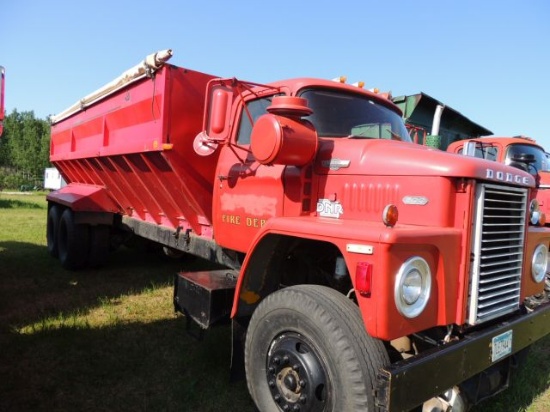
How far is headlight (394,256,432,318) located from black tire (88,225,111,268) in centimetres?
588

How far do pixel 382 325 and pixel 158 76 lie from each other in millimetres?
3393

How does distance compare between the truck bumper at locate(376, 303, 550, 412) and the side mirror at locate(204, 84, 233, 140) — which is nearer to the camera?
the truck bumper at locate(376, 303, 550, 412)

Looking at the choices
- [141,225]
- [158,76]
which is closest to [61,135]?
[141,225]

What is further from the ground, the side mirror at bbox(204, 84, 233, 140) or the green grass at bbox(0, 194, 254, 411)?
the side mirror at bbox(204, 84, 233, 140)

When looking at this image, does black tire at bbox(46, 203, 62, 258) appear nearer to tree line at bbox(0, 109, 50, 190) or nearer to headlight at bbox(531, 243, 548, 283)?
headlight at bbox(531, 243, 548, 283)

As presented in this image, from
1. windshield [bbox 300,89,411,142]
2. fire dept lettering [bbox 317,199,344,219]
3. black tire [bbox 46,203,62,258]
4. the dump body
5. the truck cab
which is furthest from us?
black tire [bbox 46,203,62,258]

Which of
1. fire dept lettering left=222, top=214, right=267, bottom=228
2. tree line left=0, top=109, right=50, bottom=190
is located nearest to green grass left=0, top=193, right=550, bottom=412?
fire dept lettering left=222, top=214, right=267, bottom=228

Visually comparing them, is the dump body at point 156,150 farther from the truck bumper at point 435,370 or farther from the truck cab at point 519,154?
the truck cab at point 519,154

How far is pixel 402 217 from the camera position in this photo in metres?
2.55

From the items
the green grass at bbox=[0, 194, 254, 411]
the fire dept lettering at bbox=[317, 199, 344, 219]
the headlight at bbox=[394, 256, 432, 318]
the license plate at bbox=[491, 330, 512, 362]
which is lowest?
the green grass at bbox=[0, 194, 254, 411]

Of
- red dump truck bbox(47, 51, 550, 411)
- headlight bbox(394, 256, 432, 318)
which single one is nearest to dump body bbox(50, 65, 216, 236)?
red dump truck bbox(47, 51, 550, 411)

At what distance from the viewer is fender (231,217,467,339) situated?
2.06 m

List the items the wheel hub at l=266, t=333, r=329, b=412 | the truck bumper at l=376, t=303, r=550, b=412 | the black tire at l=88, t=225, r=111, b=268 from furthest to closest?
the black tire at l=88, t=225, r=111, b=268 < the wheel hub at l=266, t=333, r=329, b=412 < the truck bumper at l=376, t=303, r=550, b=412

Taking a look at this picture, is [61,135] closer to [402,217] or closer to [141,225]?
[141,225]
